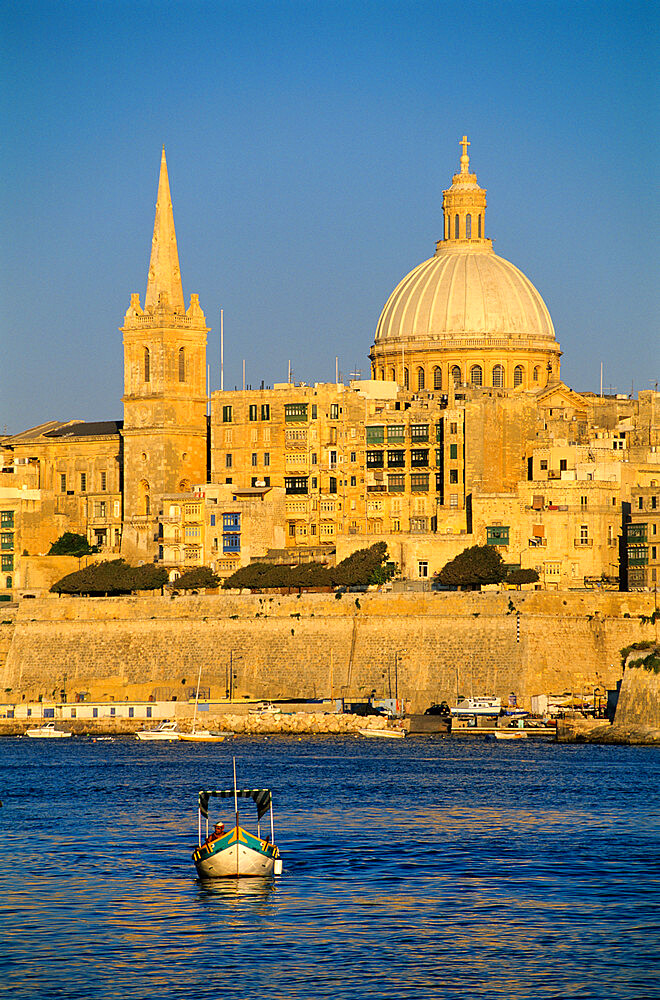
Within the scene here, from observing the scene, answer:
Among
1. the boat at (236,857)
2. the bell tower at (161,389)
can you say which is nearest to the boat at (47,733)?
the bell tower at (161,389)

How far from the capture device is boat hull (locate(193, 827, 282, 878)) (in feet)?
122

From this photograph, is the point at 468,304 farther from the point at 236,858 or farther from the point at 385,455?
the point at 236,858

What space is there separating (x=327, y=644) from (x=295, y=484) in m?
12.9

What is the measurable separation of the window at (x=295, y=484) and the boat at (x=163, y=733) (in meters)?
18.4

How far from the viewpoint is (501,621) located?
72.4 m

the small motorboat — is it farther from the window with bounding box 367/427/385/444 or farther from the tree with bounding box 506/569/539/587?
the window with bounding box 367/427/385/444

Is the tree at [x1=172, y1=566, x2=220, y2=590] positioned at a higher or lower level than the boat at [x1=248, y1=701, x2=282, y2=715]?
higher

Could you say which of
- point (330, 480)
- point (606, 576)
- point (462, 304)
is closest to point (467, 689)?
point (606, 576)

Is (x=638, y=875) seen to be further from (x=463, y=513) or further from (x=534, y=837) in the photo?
(x=463, y=513)

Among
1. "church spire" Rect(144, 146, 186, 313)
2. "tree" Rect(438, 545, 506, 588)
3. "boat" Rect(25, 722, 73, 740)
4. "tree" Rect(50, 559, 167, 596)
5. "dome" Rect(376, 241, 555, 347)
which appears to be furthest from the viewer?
"dome" Rect(376, 241, 555, 347)

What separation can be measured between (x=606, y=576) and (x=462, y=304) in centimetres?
2040

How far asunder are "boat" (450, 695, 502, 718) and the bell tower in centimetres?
2207

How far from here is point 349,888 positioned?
36.6 m

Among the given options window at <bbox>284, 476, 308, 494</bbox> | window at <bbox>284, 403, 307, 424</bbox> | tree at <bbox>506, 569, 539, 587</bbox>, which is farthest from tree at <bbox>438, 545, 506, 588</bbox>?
window at <bbox>284, 403, 307, 424</bbox>
